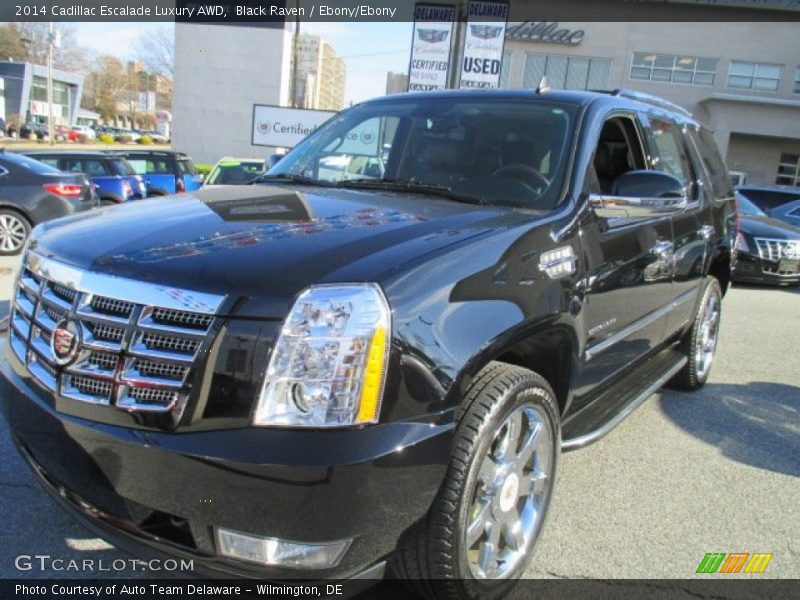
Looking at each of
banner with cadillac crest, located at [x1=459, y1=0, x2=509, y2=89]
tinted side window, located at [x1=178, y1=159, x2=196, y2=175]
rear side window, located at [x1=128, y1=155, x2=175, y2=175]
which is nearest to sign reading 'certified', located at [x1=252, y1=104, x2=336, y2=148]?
tinted side window, located at [x1=178, y1=159, x2=196, y2=175]

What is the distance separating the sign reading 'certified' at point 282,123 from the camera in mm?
21516

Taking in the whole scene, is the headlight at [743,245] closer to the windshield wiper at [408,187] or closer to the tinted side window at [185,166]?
the windshield wiper at [408,187]

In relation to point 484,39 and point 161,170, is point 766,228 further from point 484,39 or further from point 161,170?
point 161,170

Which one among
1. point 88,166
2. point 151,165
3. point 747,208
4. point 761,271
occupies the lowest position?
point 761,271

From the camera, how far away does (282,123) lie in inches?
851

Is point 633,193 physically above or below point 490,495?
above

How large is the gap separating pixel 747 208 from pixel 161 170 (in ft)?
46.6

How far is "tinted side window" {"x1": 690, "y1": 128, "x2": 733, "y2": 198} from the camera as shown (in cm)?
491

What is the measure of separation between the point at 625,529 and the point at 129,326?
233cm

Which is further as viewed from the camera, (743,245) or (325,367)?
(743,245)

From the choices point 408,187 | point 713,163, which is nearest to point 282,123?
point 713,163

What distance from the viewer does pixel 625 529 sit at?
3.08 metres

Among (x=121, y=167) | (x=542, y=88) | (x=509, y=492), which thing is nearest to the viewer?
(x=509, y=492)

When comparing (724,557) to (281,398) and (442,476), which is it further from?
(281,398)
